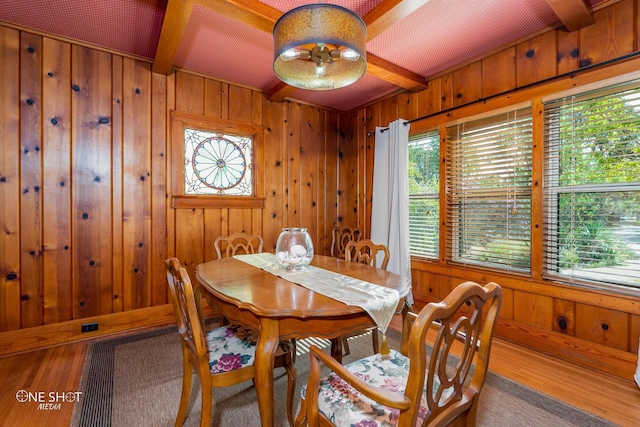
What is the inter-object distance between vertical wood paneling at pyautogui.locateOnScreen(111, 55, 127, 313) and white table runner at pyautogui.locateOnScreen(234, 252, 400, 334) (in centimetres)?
150

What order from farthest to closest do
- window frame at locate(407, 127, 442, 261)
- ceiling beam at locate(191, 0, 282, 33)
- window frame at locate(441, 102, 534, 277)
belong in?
window frame at locate(407, 127, 442, 261), window frame at locate(441, 102, 534, 277), ceiling beam at locate(191, 0, 282, 33)

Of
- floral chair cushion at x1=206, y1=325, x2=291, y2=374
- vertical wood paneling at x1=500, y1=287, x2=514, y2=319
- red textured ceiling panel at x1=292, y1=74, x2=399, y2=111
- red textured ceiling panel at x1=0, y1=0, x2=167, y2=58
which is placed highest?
Answer: red textured ceiling panel at x1=0, y1=0, x2=167, y2=58

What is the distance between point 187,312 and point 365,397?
76 cm

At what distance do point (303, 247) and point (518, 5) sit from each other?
84.5 inches

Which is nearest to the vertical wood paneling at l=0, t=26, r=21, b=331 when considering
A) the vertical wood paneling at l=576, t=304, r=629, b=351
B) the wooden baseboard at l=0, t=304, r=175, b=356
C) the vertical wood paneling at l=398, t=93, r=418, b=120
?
the wooden baseboard at l=0, t=304, r=175, b=356

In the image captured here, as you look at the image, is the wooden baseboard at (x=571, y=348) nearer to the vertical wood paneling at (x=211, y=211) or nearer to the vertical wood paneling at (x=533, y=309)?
the vertical wood paneling at (x=533, y=309)

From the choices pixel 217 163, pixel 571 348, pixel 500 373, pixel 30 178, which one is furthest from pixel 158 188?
pixel 571 348

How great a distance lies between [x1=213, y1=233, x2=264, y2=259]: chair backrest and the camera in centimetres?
Result: 271

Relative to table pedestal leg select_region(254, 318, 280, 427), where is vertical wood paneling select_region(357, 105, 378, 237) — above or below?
above

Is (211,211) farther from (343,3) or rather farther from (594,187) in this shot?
(594,187)

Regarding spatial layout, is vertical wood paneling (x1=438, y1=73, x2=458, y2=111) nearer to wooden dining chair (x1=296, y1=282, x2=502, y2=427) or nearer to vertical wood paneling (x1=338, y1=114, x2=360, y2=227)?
vertical wood paneling (x1=338, y1=114, x2=360, y2=227)

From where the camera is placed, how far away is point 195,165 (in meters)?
3.03

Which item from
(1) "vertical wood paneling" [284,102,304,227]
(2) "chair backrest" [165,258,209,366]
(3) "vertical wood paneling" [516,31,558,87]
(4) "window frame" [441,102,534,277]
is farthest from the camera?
(1) "vertical wood paneling" [284,102,304,227]

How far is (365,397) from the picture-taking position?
3.47ft
